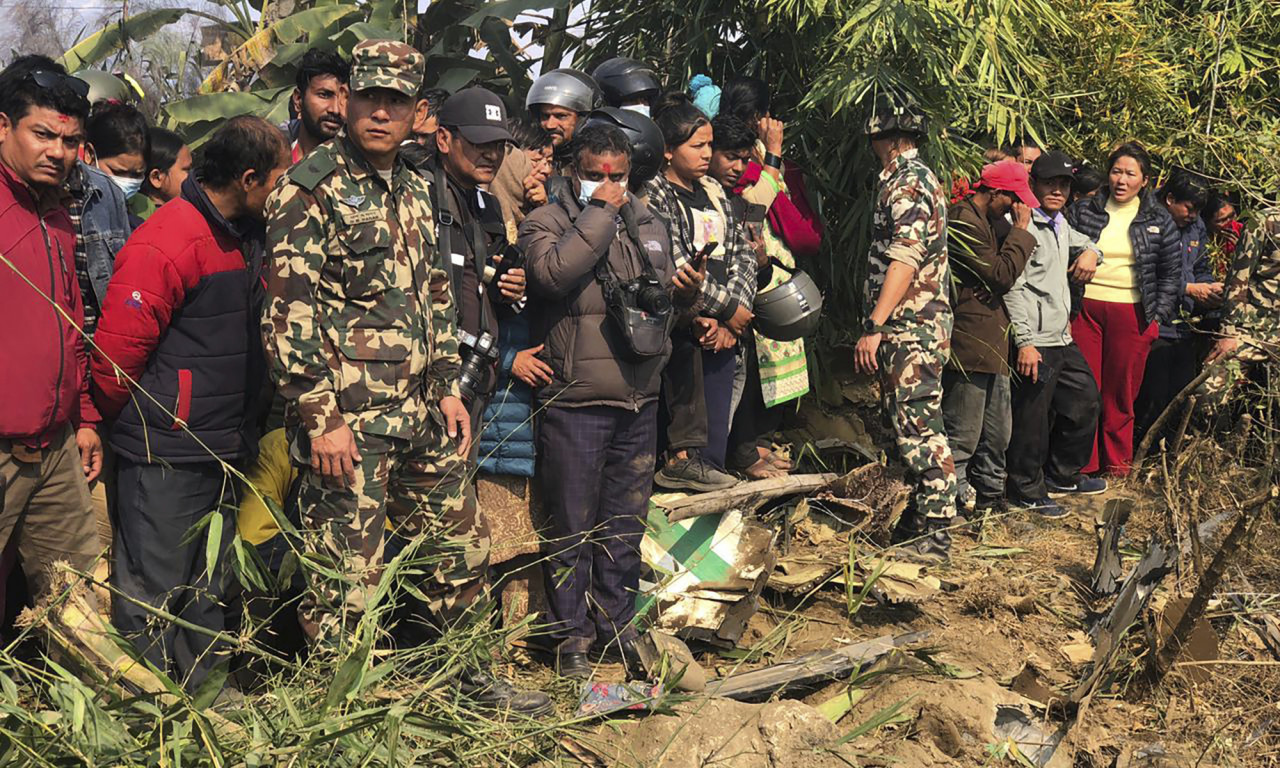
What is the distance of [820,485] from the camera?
217 inches

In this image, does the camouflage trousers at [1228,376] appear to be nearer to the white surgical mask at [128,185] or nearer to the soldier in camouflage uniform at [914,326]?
the soldier in camouflage uniform at [914,326]

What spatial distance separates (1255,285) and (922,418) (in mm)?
2050

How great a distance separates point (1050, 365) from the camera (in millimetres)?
6406

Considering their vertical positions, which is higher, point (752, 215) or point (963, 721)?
point (752, 215)

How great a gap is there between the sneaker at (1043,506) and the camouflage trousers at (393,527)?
3.63m

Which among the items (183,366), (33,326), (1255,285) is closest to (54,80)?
(33,326)

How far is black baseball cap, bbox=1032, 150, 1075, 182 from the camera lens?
6.25 metres

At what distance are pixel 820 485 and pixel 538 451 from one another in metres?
1.69

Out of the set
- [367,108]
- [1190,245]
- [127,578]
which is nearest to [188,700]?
[127,578]

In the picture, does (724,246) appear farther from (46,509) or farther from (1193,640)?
(46,509)

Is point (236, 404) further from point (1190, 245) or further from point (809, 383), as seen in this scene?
point (1190, 245)

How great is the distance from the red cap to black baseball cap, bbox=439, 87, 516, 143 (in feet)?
9.43

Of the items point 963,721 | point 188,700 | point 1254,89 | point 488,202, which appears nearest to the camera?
point 188,700

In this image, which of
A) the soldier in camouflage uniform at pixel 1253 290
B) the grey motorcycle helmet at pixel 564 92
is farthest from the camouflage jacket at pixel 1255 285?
the grey motorcycle helmet at pixel 564 92
